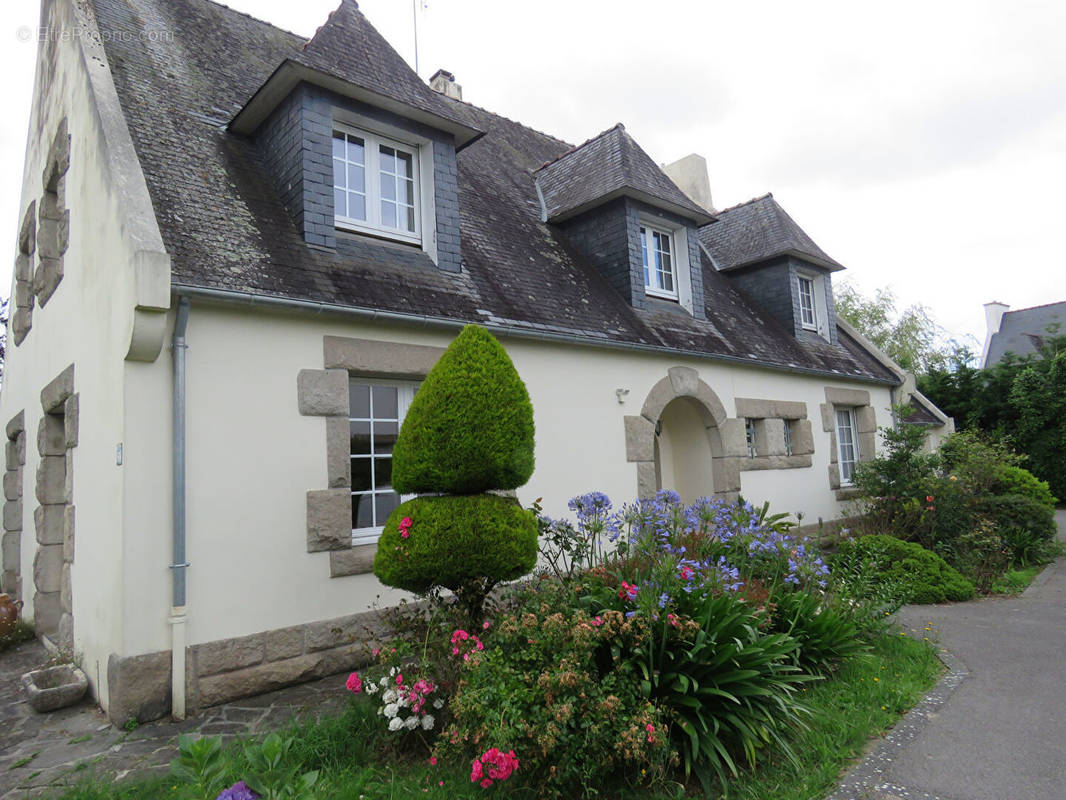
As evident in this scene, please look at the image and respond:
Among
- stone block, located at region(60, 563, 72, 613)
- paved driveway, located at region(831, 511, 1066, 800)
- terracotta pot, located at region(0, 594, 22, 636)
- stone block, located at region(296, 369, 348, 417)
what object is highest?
stone block, located at region(296, 369, 348, 417)

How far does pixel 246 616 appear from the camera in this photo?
4.95 metres

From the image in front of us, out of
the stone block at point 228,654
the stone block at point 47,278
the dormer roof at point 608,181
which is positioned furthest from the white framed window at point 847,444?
the stone block at point 47,278

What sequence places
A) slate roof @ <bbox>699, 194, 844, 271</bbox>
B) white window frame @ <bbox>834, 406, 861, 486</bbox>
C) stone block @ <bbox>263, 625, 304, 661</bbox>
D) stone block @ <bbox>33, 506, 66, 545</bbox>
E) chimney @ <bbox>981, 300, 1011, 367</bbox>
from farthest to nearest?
chimney @ <bbox>981, 300, 1011, 367</bbox> < white window frame @ <bbox>834, 406, 861, 486</bbox> < slate roof @ <bbox>699, 194, 844, 271</bbox> < stone block @ <bbox>33, 506, 66, 545</bbox> < stone block @ <bbox>263, 625, 304, 661</bbox>

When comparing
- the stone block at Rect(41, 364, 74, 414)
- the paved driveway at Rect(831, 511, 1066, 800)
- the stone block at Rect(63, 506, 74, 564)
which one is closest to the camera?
the paved driveway at Rect(831, 511, 1066, 800)

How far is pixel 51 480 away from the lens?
22.2 feet

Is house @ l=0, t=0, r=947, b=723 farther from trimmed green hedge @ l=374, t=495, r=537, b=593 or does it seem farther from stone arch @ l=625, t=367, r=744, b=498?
trimmed green hedge @ l=374, t=495, r=537, b=593

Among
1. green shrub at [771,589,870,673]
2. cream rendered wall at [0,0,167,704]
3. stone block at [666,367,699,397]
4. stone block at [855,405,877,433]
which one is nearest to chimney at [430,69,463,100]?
cream rendered wall at [0,0,167,704]

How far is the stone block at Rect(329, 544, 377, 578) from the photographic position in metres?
5.39

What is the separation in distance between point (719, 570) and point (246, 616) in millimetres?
3396

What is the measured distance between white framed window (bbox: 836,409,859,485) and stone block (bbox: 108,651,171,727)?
34.8 ft

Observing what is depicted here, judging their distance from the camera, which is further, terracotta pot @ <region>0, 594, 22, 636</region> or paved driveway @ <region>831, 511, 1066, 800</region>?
terracotta pot @ <region>0, 594, 22, 636</region>

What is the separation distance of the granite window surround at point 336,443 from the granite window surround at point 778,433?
18.8ft

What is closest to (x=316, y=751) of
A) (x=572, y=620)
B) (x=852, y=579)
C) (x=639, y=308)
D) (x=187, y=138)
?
(x=572, y=620)

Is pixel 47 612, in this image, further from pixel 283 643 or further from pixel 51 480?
pixel 283 643
